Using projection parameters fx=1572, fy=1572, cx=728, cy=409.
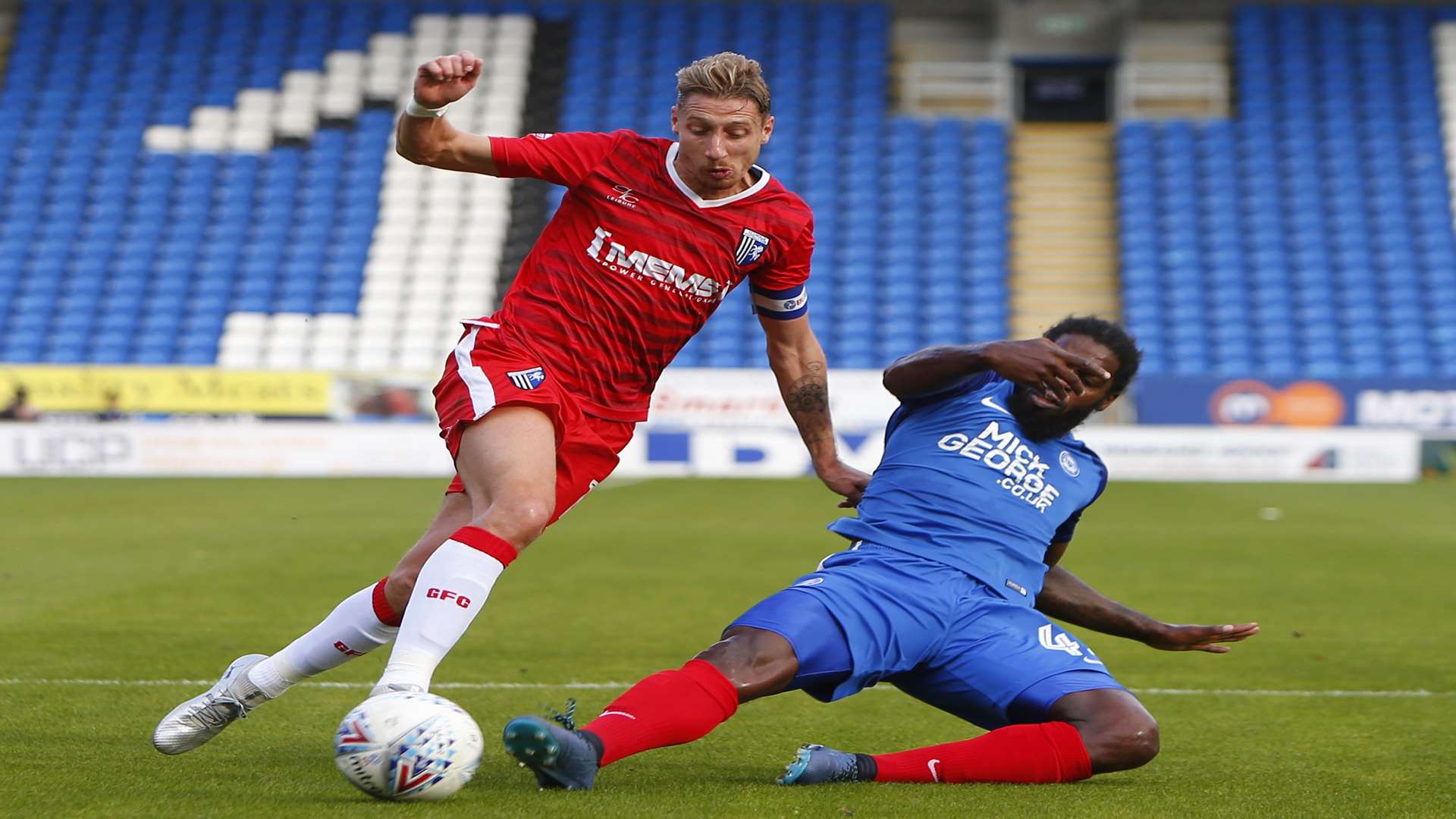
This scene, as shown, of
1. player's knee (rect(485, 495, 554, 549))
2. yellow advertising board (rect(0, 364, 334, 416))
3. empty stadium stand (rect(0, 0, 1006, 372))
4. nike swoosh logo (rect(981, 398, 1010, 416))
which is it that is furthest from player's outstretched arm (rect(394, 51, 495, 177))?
empty stadium stand (rect(0, 0, 1006, 372))

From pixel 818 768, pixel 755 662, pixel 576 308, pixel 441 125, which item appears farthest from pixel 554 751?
pixel 441 125

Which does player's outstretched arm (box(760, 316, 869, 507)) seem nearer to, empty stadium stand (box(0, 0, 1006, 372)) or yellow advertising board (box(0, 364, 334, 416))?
yellow advertising board (box(0, 364, 334, 416))

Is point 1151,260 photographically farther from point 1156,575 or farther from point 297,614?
point 297,614

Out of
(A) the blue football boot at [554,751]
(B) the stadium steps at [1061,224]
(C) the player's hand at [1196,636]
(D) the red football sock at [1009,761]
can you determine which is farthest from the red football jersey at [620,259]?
(B) the stadium steps at [1061,224]

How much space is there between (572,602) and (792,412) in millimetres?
3569

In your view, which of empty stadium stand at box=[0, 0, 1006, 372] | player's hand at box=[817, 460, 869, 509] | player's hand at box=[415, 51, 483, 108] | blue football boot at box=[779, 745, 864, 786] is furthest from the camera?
empty stadium stand at box=[0, 0, 1006, 372]

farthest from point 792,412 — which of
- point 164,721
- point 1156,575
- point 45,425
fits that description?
point 45,425

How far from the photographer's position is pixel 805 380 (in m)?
4.74

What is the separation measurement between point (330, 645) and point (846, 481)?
58.3 inches

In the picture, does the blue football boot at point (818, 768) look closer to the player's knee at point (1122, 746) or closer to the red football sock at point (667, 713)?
the red football sock at point (667, 713)

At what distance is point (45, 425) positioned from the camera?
782 inches

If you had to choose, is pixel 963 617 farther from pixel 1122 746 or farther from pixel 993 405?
pixel 993 405

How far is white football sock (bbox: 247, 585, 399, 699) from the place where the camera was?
3.97 m

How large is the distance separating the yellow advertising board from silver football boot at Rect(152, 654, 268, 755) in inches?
677
